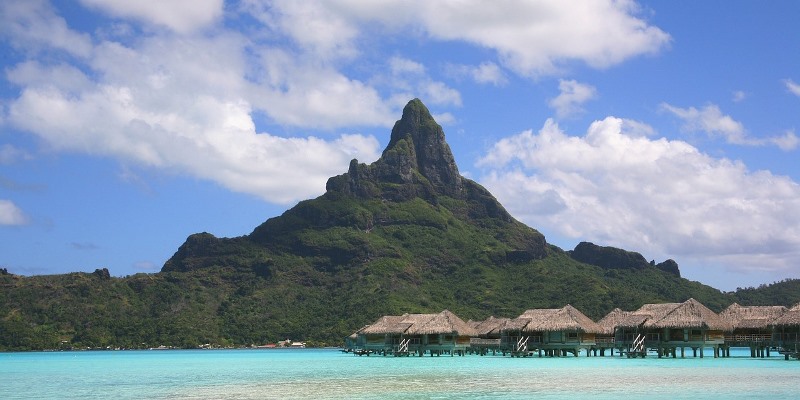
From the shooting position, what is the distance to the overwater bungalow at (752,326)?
2186 inches

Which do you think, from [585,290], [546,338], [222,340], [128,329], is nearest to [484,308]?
[585,290]

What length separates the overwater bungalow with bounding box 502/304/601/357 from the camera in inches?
2425

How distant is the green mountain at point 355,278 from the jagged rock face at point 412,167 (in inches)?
11.4

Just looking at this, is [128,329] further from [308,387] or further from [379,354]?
[308,387]

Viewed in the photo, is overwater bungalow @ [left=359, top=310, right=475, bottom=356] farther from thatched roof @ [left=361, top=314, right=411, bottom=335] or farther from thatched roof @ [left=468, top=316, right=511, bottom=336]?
thatched roof @ [left=468, top=316, right=511, bottom=336]

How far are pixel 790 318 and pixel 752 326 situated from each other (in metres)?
5.49

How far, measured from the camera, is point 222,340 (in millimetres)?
118188

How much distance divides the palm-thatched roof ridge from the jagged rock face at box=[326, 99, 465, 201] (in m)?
101

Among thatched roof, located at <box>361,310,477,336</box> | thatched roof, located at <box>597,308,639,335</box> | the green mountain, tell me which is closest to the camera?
thatched roof, located at <box>597,308,639,335</box>

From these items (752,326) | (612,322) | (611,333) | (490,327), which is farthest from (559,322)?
(490,327)

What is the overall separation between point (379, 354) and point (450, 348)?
385 inches

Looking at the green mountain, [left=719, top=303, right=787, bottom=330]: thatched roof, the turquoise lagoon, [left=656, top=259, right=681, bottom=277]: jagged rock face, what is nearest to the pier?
[left=719, top=303, right=787, bottom=330]: thatched roof

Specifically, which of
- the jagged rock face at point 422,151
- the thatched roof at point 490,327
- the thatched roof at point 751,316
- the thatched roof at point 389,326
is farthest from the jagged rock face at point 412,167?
the thatched roof at point 751,316

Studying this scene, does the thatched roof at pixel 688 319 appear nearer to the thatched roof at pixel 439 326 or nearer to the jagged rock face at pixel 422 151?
the thatched roof at pixel 439 326
